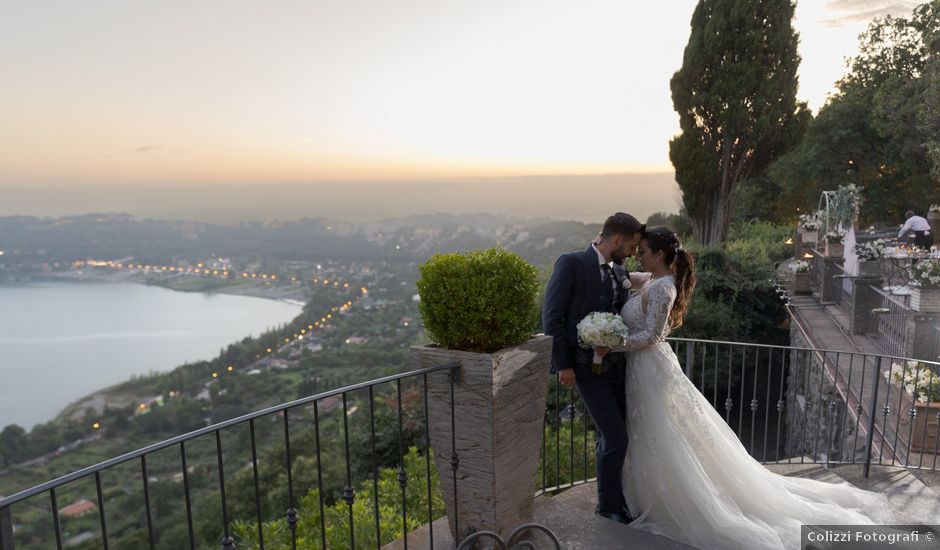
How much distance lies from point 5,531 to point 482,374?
1.79 m

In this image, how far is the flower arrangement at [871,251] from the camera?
39.6 ft

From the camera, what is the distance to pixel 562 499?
372cm

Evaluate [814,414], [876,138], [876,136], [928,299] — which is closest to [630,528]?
[928,299]

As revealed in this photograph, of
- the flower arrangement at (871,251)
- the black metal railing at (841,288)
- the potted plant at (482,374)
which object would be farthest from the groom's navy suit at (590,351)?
the flower arrangement at (871,251)

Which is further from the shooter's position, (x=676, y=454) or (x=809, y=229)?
(x=809, y=229)

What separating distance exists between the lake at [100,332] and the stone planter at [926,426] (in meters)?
52.6

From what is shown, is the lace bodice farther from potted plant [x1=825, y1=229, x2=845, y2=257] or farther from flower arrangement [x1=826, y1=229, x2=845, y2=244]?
flower arrangement [x1=826, y1=229, x2=845, y2=244]

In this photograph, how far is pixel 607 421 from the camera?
3195 mm

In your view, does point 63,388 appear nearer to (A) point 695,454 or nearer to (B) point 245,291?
(B) point 245,291

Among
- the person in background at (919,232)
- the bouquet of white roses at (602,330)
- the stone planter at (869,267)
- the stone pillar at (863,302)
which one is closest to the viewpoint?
the bouquet of white roses at (602,330)

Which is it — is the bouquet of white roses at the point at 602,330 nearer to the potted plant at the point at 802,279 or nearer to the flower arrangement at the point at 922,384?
the flower arrangement at the point at 922,384

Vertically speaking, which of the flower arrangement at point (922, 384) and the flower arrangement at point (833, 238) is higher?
the flower arrangement at point (833, 238)

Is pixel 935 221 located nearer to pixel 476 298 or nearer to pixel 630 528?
pixel 630 528

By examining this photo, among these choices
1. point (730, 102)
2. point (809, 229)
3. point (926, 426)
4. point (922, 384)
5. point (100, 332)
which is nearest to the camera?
point (926, 426)
